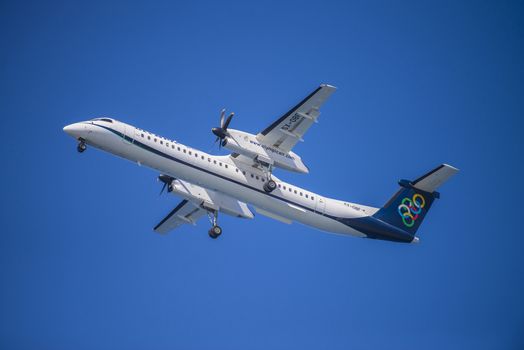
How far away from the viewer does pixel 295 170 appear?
82.3 feet

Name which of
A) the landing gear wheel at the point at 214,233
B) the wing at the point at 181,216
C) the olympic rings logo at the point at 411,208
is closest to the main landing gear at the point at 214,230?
the landing gear wheel at the point at 214,233

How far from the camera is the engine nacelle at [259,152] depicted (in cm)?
2428

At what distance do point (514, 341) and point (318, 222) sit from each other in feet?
59.8

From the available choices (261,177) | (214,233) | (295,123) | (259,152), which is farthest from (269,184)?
(214,233)

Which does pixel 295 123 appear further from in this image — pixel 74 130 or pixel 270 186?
pixel 74 130

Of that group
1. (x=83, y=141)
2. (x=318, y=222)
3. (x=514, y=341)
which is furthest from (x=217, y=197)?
(x=514, y=341)

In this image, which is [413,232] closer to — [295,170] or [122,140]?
[295,170]

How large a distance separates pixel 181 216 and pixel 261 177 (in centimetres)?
604

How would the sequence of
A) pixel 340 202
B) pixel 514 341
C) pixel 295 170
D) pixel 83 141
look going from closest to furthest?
pixel 83 141 < pixel 295 170 < pixel 340 202 < pixel 514 341

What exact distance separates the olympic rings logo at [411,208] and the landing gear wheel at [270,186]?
611 cm

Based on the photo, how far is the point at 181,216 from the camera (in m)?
29.7

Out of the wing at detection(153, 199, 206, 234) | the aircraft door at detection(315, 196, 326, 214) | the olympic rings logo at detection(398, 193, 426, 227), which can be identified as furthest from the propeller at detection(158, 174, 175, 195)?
the olympic rings logo at detection(398, 193, 426, 227)

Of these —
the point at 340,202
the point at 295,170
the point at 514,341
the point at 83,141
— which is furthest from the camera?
the point at 514,341

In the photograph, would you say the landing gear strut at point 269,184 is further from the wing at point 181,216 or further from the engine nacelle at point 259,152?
the wing at point 181,216
